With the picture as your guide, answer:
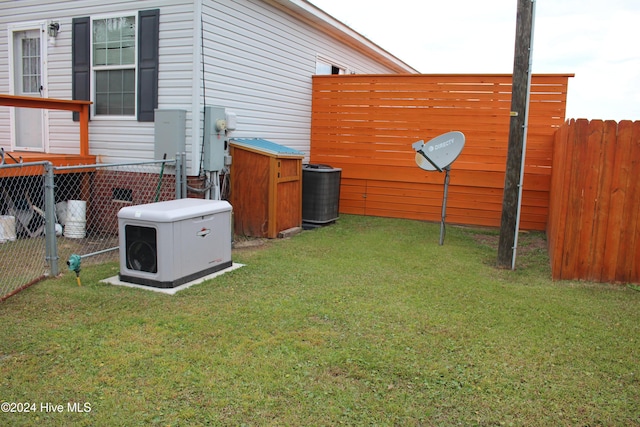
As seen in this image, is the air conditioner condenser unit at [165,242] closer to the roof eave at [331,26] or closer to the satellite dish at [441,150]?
the satellite dish at [441,150]

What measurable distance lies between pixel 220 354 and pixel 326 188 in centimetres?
535

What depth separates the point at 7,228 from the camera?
688 cm

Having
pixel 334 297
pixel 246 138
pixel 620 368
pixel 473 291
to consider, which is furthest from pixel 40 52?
pixel 620 368

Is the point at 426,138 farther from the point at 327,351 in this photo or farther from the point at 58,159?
the point at 327,351

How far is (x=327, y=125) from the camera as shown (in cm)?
1008

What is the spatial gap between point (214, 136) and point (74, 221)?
2341 mm

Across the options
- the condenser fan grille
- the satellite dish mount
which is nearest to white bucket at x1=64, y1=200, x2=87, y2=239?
the condenser fan grille

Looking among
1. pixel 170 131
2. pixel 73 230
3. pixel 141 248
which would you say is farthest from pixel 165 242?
pixel 73 230

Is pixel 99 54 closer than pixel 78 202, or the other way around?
pixel 78 202

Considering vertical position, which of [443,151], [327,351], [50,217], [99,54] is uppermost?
[99,54]

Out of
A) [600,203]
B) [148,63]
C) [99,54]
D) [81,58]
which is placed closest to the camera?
[600,203]

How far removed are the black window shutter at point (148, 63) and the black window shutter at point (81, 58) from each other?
993mm

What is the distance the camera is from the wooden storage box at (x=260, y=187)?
7.42 meters

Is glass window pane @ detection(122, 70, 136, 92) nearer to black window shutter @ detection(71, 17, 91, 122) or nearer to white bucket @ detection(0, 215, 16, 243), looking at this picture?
black window shutter @ detection(71, 17, 91, 122)
